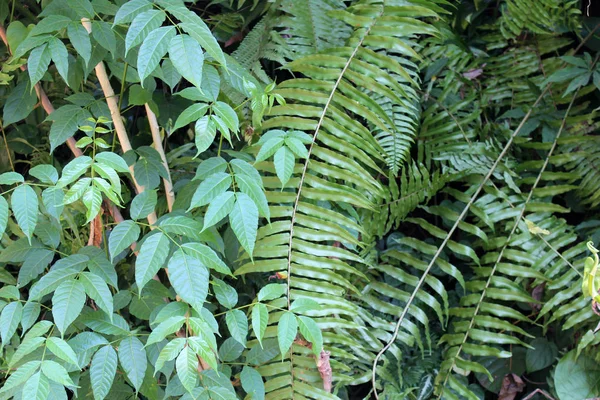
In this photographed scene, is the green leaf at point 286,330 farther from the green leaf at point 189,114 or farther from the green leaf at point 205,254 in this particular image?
the green leaf at point 189,114

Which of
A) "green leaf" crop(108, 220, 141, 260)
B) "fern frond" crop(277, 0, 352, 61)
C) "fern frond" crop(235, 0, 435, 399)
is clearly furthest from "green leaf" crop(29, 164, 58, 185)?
"fern frond" crop(277, 0, 352, 61)

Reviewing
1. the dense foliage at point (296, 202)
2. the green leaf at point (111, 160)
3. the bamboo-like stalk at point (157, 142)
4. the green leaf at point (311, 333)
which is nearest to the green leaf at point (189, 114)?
the dense foliage at point (296, 202)

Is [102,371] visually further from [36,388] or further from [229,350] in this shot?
[229,350]

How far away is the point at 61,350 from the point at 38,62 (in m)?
0.50

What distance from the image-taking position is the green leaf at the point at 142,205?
1056 mm

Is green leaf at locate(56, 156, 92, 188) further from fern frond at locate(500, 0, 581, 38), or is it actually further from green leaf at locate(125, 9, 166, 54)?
fern frond at locate(500, 0, 581, 38)

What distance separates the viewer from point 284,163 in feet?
3.48

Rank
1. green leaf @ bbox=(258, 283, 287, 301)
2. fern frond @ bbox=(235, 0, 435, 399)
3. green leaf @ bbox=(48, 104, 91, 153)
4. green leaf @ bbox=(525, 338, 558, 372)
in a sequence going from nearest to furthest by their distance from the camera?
green leaf @ bbox=(258, 283, 287, 301) → green leaf @ bbox=(48, 104, 91, 153) → fern frond @ bbox=(235, 0, 435, 399) → green leaf @ bbox=(525, 338, 558, 372)

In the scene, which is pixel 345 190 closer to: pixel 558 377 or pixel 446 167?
pixel 446 167

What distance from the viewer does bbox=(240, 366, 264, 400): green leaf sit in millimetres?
1137

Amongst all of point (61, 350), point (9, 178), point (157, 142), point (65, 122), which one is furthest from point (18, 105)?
point (61, 350)

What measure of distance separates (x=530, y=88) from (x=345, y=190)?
2.46 feet

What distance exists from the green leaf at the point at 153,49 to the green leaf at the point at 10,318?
501mm

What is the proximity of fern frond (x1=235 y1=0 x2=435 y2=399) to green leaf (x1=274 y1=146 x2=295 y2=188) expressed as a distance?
0.62 feet
